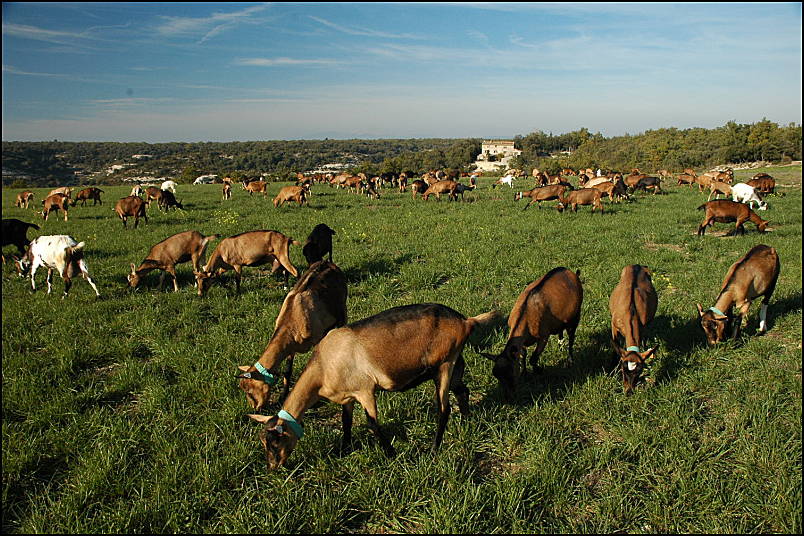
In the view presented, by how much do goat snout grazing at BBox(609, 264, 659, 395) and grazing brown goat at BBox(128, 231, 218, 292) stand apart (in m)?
8.65

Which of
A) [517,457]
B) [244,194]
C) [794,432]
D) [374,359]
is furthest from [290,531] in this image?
[244,194]

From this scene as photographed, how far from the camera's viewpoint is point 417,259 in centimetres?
1202

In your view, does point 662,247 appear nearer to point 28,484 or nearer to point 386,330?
point 386,330

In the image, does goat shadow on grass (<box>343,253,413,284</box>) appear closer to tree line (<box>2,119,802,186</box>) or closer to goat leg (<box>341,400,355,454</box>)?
goat leg (<box>341,400,355,454</box>)

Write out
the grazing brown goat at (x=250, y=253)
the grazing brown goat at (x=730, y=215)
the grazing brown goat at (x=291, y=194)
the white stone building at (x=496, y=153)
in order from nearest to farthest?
the grazing brown goat at (x=250, y=253) → the grazing brown goat at (x=730, y=215) → the grazing brown goat at (x=291, y=194) → the white stone building at (x=496, y=153)

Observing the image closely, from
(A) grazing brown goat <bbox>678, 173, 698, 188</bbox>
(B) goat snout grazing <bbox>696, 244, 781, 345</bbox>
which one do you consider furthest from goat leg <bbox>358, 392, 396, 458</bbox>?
(A) grazing brown goat <bbox>678, 173, 698, 188</bbox>

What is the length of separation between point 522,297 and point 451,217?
1303 centimetres

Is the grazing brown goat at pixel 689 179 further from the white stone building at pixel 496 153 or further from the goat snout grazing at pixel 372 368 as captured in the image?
the white stone building at pixel 496 153

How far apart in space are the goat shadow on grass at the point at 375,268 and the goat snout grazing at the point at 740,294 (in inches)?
256

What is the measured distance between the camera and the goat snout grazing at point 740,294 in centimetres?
644

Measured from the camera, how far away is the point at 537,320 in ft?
19.0

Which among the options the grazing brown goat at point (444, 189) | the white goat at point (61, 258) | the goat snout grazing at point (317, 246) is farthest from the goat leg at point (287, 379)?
the grazing brown goat at point (444, 189)

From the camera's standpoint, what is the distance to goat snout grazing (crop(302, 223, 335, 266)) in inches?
432

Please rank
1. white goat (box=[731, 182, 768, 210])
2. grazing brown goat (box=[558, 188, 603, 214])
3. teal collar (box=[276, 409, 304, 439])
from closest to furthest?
1. teal collar (box=[276, 409, 304, 439])
2. grazing brown goat (box=[558, 188, 603, 214])
3. white goat (box=[731, 182, 768, 210])
